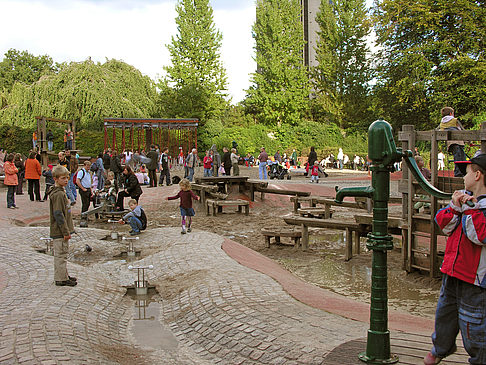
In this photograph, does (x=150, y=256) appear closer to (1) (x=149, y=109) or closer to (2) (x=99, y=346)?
(2) (x=99, y=346)

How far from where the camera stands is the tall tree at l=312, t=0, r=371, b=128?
164ft

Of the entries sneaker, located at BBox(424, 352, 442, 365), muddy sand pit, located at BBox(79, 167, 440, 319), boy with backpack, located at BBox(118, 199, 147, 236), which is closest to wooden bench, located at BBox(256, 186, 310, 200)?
muddy sand pit, located at BBox(79, 167, 440, 319)

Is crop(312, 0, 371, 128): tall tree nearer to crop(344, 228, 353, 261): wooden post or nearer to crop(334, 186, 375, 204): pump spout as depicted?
crop(344, 228, 353, 261): wooden post

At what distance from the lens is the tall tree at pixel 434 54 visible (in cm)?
3262

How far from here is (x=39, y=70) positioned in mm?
70750

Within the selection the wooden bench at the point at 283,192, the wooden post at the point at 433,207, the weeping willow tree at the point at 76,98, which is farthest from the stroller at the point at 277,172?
the wooden post at the point at 433,207

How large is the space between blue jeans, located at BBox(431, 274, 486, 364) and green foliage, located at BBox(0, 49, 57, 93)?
224ft

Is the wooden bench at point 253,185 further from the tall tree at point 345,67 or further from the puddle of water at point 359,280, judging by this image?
the tall tree at point 345,67

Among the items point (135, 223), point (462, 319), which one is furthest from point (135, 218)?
point (462, 319)

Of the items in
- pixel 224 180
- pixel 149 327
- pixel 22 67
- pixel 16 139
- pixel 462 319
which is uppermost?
pixel 22 67

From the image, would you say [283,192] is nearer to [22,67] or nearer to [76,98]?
[76,98]

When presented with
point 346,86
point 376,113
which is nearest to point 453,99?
point 376,113

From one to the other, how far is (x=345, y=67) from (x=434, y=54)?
606 inches

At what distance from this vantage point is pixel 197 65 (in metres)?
48.5
